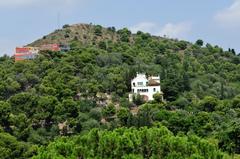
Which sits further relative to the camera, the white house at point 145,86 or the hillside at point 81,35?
the hillside at point 81,35

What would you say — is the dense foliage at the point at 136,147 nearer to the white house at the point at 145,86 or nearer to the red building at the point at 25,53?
the white house at the point at 145,86

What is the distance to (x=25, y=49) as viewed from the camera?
7938cm

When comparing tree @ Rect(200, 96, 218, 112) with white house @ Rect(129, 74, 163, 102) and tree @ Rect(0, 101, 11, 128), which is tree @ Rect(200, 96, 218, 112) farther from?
tree @ Rect(0, 101, 11, 128)

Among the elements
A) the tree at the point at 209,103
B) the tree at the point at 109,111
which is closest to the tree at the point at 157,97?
the tree at the point at 209,103

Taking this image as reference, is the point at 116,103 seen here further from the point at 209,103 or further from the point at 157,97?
the point at 209,103

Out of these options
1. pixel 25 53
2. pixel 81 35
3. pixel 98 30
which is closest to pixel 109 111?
pixel 25 53

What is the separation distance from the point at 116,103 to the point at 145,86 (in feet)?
15.7

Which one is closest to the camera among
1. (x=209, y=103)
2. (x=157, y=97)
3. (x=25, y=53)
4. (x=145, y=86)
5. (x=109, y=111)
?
(x=109, y=111)

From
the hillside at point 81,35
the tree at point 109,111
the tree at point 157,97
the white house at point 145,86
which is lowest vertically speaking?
the tree at point 109,111

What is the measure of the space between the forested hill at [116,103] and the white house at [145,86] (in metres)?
0.95

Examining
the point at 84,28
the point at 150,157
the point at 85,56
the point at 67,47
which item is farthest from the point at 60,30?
the point at 150,157

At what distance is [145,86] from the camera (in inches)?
2625

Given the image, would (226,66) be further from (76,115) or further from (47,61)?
(76,115)

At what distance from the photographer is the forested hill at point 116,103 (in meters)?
32.6
